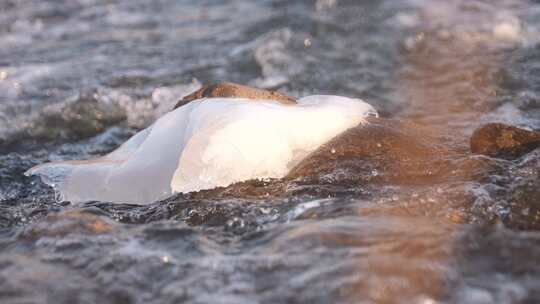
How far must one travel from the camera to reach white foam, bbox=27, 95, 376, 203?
9.63ft

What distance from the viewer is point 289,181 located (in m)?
3.04

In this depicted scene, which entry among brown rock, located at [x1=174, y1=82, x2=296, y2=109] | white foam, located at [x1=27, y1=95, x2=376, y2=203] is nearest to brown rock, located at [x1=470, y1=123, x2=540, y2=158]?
white foam, located at [x1=27, y1=95, x2=376, y2=203]

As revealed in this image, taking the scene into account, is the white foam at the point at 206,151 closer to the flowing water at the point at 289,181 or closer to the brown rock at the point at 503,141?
the flowing water at the point at 289,181

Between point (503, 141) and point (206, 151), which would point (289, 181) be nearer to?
point (206, 151)

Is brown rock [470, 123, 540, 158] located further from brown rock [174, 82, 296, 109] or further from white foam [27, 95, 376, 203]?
brown rock [174, 82, 296, 109]

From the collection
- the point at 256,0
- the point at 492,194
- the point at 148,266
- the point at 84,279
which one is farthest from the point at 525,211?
the point at 256,0

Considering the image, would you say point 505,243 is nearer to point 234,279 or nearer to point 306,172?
point 234,279

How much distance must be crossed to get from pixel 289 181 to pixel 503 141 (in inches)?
40.7

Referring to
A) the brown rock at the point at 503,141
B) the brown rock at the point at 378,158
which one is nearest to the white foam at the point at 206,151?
the brown rock at the point at 378,158

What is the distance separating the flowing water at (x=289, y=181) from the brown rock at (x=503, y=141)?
10 centimetres

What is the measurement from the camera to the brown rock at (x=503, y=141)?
3162mm

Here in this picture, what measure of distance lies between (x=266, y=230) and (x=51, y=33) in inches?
220

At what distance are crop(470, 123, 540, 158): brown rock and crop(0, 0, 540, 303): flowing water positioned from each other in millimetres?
101

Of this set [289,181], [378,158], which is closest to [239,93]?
[289,181]
